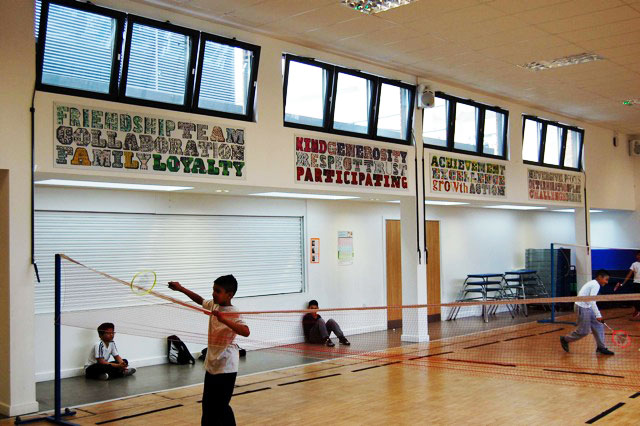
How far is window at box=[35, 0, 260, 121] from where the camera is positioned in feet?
25.9

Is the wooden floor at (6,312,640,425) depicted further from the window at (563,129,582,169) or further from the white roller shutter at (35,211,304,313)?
the window at (563,129,582,169)

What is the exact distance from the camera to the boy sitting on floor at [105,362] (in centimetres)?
959

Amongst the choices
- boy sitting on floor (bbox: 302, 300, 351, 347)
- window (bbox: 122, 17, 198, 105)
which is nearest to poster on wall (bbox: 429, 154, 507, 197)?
boy sitting on floor (bbox: 302, 300, 351, 347)

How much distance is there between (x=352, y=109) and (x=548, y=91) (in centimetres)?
489

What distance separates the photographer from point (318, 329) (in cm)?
1242

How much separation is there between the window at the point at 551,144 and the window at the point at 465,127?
1094 millimetres

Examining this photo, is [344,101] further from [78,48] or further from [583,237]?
[583,237]

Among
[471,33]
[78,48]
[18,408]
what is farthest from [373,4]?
[18,408]

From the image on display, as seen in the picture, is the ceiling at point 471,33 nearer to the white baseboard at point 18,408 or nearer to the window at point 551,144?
the window at point 551,144

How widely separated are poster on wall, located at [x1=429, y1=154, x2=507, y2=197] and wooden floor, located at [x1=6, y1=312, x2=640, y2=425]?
10.4 feet

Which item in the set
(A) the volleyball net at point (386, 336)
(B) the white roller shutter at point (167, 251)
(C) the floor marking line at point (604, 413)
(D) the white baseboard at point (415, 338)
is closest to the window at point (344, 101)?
(B) the white roller shutter at point (167, 251)

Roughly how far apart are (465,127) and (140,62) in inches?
291

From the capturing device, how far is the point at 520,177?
15352 millimetres

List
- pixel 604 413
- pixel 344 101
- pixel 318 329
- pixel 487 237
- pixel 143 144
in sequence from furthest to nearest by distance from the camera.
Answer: pixel 487 237 < pixel 318 329 < pixel 344 101 < pixel 143 144 < pixel 604 413
